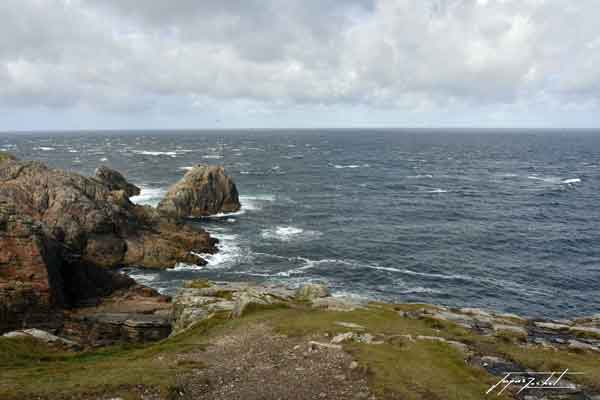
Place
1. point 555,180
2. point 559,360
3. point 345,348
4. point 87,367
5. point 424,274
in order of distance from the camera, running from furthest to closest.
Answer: point 555,180 < point 424,274 < point 345,348 < point 559,360 < point 87,367

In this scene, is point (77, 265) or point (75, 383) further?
point (77, 265)

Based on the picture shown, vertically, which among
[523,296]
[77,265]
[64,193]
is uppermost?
[64,193]

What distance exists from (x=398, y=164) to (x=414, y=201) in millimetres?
81955

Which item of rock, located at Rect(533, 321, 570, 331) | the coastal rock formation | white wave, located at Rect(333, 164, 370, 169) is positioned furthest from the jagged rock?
white wave, located at Rect(333, 164, 370, 169)

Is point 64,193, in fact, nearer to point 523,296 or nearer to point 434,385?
point 434,385

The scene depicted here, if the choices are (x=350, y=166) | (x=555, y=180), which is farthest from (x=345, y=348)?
(x=350, y=166)

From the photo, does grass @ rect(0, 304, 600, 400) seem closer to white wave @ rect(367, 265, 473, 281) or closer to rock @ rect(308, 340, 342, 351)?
rock @ rect(308, 340, 342, 351)

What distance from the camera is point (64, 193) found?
6259 centimetres

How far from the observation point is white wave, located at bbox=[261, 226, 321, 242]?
78.1 m

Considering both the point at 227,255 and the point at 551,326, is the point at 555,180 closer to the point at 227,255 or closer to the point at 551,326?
the point at 227,255

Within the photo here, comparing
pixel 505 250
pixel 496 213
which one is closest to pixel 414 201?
pixel 496 213

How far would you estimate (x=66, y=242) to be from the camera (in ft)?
194

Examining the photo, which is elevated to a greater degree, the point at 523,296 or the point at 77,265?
the point at 77,265

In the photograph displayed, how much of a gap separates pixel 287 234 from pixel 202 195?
25.7m
